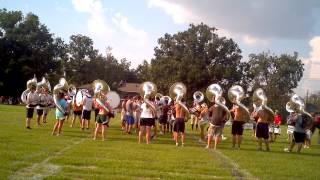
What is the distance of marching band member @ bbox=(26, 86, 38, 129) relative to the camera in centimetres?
2206

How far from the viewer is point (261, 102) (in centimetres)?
2053

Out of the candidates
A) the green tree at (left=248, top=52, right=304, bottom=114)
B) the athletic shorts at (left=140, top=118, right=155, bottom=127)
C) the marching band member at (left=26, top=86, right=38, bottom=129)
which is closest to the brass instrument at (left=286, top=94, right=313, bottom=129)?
the athletic shorts at (left=140, top=118, right=155, bottom=127)

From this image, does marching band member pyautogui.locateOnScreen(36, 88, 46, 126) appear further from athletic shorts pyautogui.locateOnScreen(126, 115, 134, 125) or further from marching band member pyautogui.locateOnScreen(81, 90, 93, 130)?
athletic shorts pyautogui.locateOnScreen(126, 115, 134, 125)

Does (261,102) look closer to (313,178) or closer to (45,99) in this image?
(313,178)

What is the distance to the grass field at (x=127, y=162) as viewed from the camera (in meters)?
11.0

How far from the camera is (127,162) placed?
42.5ft

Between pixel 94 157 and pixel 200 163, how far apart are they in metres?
2.90

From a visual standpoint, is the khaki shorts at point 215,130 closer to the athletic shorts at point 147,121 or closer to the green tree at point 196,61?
the athletic shorts at point 147,121

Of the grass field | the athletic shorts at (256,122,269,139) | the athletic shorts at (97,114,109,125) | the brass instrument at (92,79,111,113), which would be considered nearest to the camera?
the grass field

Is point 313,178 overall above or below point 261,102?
below

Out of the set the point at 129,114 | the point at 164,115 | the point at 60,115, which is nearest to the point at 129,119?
the point at 129,114

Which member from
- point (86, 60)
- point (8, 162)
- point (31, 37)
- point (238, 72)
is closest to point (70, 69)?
point (86, 60)

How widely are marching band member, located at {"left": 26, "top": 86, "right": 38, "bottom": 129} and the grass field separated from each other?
12.0 ft

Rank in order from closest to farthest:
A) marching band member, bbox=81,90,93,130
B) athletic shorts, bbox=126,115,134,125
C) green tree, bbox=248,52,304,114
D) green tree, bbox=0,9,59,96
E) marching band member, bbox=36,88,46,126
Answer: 1. marching band member, bbox=81,90,93,130
2. athletic shorts, bbox=126,115,134,125
3. marching band member, bbox=36,88,46,126
4. green tree, bbox=0,9,59,96
5. green tree, bbox=248,52,304,114
